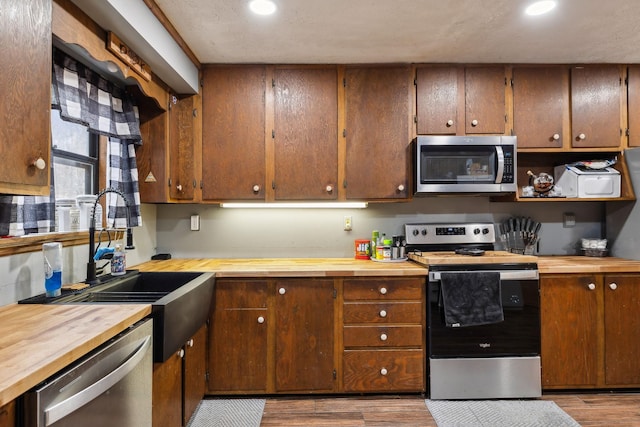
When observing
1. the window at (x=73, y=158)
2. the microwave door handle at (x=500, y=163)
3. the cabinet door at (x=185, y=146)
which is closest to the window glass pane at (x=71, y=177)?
the window at (x=73, y=158)

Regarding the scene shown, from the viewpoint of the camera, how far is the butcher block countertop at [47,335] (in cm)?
Result: 87

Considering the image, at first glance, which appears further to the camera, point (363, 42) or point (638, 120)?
point (638, 120)

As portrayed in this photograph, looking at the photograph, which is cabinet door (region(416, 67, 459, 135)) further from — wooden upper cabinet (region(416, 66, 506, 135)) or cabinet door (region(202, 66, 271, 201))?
cabinet door (region(202, 66, 271, 201))

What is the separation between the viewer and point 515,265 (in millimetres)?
2379

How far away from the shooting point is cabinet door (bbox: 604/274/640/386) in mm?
2430

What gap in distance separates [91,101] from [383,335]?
88.9 inches

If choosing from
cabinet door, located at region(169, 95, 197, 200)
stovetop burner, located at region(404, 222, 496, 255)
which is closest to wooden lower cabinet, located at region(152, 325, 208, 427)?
cabinet door, located at region(169, 95, 197, 200)

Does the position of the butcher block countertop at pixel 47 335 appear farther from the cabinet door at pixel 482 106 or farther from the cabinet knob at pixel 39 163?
the cabinet door at pixel 482 106

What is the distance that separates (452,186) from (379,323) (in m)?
1.11

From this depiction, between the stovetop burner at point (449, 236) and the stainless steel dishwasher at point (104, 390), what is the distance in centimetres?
205

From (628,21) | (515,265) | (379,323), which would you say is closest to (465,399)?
(379,323)

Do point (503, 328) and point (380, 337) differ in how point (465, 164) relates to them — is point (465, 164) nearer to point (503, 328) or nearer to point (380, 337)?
point (503, 328)

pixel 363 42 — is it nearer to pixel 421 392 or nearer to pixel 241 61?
pixel 241 61

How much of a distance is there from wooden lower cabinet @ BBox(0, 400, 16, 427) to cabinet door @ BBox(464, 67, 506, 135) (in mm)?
2824
